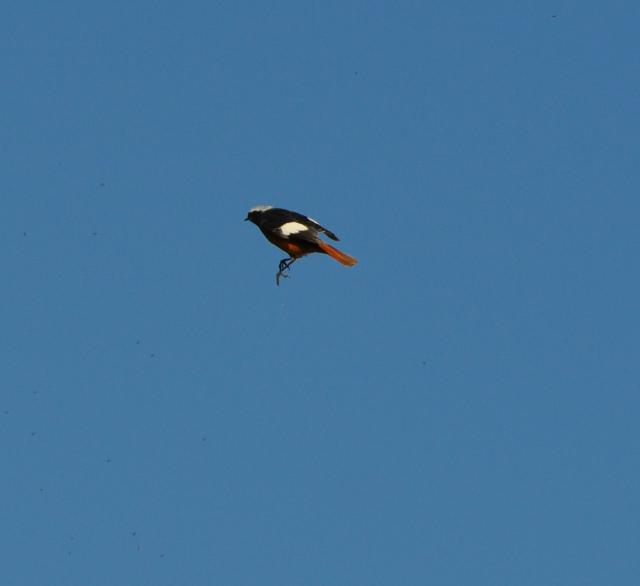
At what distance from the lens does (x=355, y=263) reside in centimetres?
6203

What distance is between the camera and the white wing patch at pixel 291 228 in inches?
2469

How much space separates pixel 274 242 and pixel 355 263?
226 cm

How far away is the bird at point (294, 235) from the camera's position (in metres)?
62.3

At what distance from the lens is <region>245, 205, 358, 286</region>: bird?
62.3m

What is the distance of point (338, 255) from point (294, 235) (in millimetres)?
1080

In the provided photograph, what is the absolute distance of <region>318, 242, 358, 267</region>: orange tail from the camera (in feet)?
204

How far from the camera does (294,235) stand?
205 ft

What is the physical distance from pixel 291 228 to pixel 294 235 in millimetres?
273

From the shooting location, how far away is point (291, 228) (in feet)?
206

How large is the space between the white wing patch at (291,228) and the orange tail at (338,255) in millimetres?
661

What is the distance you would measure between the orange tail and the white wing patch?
661 mm

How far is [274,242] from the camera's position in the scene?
63469mm
